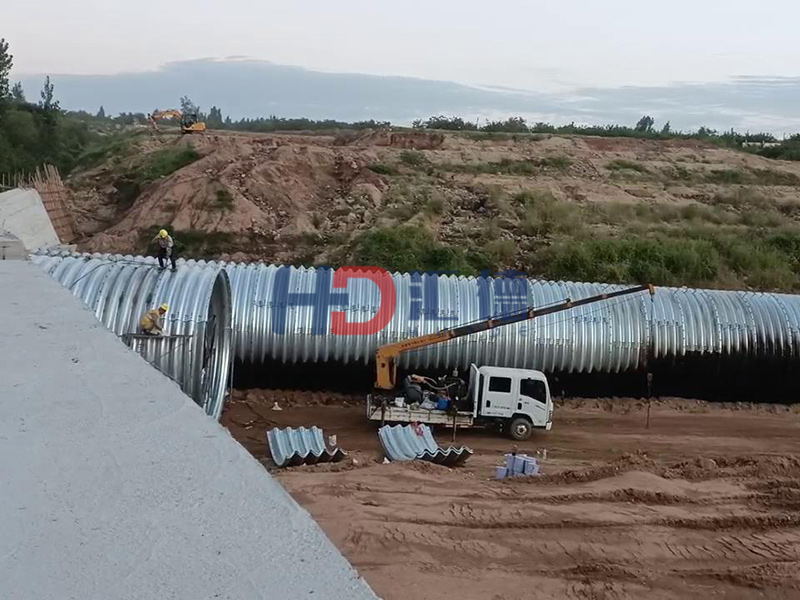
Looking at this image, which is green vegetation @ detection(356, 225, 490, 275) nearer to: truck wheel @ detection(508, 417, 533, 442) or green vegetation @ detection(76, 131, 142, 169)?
truck wheel @ detection(508, 417, 533, 442)

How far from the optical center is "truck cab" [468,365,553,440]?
55.1 ft

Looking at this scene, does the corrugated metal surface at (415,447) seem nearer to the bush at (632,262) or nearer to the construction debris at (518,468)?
the construction debris at (518,468)

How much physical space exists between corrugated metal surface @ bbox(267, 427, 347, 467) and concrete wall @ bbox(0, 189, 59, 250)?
1766cm

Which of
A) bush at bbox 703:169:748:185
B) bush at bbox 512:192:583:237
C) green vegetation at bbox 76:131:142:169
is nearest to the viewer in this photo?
bush at bbox 512:192:583:237

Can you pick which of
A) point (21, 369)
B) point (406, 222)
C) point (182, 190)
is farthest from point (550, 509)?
point (182, 190)

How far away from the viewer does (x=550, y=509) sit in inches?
392

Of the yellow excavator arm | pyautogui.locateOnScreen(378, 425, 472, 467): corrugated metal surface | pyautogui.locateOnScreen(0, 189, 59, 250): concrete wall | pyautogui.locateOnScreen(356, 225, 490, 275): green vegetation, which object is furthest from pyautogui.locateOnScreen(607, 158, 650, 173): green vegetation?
pyautogui.locateOnScreen(378, 425, 472, 467): corrugated metal surface

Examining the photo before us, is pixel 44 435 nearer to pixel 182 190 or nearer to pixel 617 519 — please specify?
pixel 617 519

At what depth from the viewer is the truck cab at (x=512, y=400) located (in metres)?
16.8

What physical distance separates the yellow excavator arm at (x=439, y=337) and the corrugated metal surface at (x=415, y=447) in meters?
1.38

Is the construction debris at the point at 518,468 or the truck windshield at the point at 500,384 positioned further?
the truck windshield at the point at 500,384

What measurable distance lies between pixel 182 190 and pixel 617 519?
85.4 feet

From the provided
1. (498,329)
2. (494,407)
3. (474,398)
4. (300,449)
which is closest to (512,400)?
(494,407)

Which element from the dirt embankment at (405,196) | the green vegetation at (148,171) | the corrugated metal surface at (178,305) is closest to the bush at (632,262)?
the dirt embankment at (405,196)
